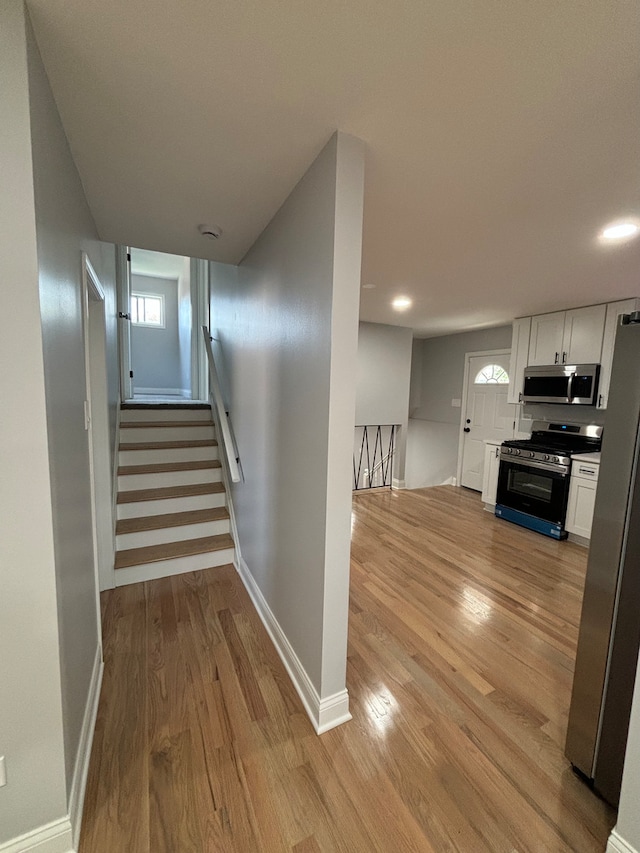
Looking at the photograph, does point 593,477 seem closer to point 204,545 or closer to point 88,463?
point 204,545

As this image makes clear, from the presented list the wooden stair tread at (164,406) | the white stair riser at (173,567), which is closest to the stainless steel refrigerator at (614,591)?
the white stair riser at (173,567)

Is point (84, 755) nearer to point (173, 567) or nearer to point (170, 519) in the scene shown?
point (173, 567)

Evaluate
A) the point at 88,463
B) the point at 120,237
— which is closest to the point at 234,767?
the point at 88,463

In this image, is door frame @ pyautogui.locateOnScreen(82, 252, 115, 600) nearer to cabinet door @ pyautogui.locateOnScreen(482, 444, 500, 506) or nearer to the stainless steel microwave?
cabinet door @ pyautogui.locateOnScreen(482, 444, 500, 506)

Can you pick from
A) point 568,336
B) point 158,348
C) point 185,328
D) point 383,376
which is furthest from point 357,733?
point 158,348

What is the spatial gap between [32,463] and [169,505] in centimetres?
222

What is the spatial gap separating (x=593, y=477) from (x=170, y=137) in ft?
13.2

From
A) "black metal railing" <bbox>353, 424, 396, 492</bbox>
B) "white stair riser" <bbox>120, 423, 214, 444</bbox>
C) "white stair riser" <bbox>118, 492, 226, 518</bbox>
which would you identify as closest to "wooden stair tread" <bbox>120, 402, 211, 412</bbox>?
"white stair riser" <bbox>120, 423, 214, 444</bbox>

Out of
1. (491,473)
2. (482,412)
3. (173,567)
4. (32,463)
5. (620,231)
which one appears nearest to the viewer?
(32,463)

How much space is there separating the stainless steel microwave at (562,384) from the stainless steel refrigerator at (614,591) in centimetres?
292

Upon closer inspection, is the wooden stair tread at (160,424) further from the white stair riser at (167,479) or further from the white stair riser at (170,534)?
the white stair riser at (170,534)

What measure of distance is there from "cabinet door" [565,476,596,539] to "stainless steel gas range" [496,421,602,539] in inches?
2.1

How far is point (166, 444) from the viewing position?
3.39m

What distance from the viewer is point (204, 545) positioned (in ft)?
9.31
